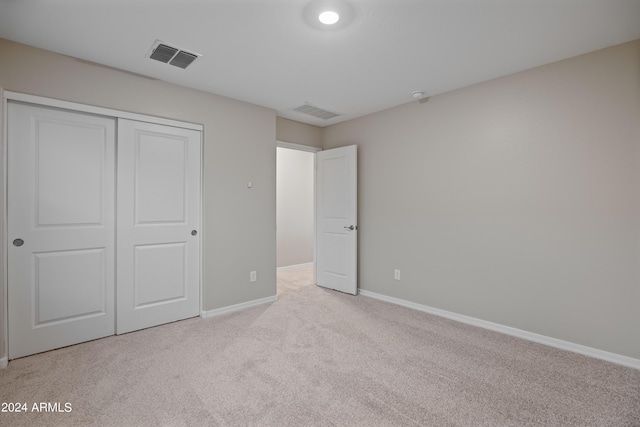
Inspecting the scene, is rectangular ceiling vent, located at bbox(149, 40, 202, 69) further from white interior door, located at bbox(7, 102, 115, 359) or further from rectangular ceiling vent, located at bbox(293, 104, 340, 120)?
rectangular ceiling vent, located at bbox(293, 104, 340, 120)

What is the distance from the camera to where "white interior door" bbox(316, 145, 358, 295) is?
429cm

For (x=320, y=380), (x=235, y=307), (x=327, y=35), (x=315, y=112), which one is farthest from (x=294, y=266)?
(x=327, y=35)

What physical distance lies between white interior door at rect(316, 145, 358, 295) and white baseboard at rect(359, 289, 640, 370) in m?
0.77

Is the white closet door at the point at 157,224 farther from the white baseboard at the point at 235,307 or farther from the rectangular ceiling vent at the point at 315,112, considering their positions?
the rectangular ceiling vent at the point at 315,112

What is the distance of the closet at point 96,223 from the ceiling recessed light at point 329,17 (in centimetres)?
192

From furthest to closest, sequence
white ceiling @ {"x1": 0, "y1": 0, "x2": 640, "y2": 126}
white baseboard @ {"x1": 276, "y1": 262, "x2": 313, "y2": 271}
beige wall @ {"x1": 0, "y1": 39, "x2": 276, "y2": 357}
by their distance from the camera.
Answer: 1. white baseboard @ {"x1": 276, "y1": 262, "x2": 313, "y2": 271}
2. beige wall @ {"x1": 0, "y1": 39, "x2": 276, "y2": 357}
3. white ceiling @ {"x1": 0, "y1": 0, "x2": 640, "y2": 126}

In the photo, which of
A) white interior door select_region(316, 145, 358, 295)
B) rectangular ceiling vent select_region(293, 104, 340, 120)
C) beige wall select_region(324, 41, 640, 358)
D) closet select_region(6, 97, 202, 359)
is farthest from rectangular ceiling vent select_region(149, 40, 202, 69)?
beige wall select_region(324, 41, 640, 358)

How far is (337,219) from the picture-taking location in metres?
4.47

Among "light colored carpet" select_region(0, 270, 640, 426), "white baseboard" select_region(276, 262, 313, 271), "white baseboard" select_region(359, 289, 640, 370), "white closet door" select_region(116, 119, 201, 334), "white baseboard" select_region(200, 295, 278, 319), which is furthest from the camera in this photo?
"white baseboard" select_region(276, 262, 313, 271)

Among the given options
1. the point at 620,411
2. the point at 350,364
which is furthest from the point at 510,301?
the point at 350,364

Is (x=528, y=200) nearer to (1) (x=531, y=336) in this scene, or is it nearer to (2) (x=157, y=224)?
(1) (x=531, y=336)

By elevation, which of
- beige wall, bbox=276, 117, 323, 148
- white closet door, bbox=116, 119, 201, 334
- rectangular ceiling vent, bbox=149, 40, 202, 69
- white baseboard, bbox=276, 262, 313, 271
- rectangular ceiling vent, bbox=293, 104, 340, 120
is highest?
rectangular ceiling vent, bbox=293, 104, 340, 120

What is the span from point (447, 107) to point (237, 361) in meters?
3.26

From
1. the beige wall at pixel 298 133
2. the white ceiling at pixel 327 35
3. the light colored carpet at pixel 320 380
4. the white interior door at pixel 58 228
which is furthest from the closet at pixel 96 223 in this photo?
the beige wall at pixel 298 133
